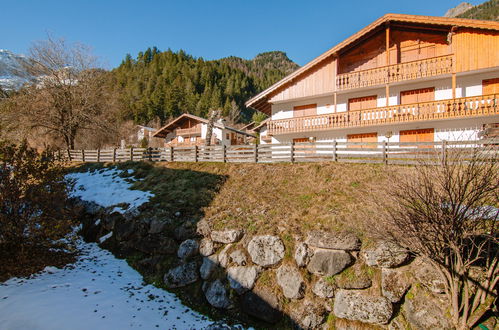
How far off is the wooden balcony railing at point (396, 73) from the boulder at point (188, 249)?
50.3ft

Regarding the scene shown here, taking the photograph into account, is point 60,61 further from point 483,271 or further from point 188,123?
point 483,271

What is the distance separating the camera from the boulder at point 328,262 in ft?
22.2

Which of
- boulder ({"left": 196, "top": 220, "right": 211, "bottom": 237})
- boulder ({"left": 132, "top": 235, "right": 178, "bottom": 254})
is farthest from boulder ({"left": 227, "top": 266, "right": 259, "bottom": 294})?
boulder ({"left": 132, "top": 235, "right": 178, "bottom": 254})

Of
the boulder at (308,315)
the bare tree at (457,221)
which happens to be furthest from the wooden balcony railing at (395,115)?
the boulder at (308,315)

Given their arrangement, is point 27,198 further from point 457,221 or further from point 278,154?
point 457,221

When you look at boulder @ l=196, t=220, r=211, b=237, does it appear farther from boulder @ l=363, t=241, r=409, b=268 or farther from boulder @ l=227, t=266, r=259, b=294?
boulder @ l=363, t=241, r=409, b=268

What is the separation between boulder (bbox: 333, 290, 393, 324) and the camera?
5934 mm

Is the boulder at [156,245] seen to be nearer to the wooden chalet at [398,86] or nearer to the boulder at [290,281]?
the boulder at [290,281]

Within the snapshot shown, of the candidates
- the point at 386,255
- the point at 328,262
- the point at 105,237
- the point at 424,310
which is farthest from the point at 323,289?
the point at 105,237

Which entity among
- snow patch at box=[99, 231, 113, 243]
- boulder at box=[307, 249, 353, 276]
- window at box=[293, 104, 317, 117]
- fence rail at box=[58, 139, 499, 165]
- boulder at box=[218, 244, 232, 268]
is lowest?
snow patch at box=[99, 231, 113, 243]

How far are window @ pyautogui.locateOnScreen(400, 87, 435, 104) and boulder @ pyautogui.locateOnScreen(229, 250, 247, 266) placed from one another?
16.1 meters

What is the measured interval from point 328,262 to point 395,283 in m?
1.57

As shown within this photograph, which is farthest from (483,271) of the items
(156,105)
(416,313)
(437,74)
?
(156,105)

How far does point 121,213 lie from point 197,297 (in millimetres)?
5864
